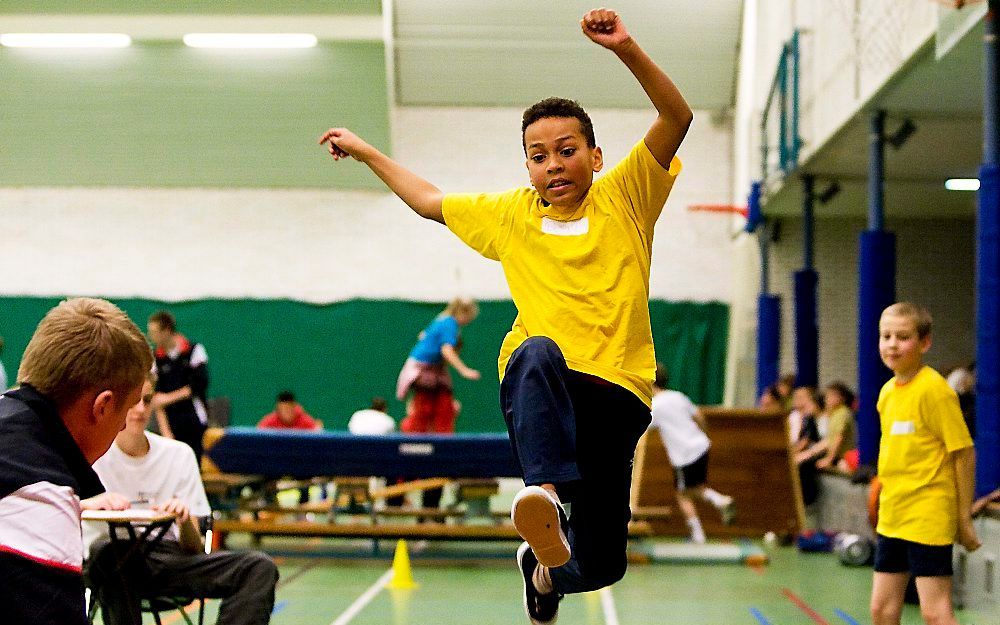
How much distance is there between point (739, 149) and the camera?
18891 millimetres

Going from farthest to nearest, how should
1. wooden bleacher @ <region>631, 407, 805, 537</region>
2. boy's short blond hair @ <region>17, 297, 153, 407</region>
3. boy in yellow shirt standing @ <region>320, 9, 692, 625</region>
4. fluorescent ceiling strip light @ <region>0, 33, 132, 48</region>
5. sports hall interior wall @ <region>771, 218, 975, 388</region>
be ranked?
1. sports hall interior wall @ <region>771, 218, 975, 388</region>
2. fluorescent ceiling strip light @ <region>0, 33, 132, 48</region>
3. wooden bleacher @ <region>631, 407, 805, 537</region>
4. boy in yellow shirt standing @ <region>320, 9, 692, 625</region>
5. boy's short blond hair @ <region>17, 297, 153, 407</region>

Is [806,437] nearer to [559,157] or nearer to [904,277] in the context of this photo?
[904,277]

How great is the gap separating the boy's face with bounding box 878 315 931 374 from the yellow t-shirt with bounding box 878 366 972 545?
0.10 m

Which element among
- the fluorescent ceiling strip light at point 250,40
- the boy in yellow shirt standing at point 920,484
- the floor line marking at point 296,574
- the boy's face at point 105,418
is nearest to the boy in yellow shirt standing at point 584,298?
the boy's face at point 105,418

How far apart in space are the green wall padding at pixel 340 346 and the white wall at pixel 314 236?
0.30 metres

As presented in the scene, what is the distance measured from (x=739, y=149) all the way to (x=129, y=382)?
1763 cm

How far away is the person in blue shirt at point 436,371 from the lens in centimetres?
1041

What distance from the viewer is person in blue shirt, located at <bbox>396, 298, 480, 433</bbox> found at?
34.1ft

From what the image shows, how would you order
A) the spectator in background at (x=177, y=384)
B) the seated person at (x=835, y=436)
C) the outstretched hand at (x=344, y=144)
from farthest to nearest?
the seated person at (x=835, y=436), the spectator in background at (x=177, y=384), the outstretched hand at (x=344, y=144)

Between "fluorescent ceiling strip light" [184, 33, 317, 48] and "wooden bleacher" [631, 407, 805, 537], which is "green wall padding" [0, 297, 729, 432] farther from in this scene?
"wooden bleacher" [631, 407, 805, 537]

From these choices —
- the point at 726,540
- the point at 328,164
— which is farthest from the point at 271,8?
the point at 726,540

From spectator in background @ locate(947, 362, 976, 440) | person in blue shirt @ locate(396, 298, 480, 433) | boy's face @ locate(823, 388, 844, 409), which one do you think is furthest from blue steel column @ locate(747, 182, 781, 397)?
person in blue shirt @ locate(396, 298, 480, 433)

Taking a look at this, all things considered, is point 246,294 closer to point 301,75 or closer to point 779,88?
point 301,75

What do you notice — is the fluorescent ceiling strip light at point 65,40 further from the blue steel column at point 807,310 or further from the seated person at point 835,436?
the seated person at point 835,436
